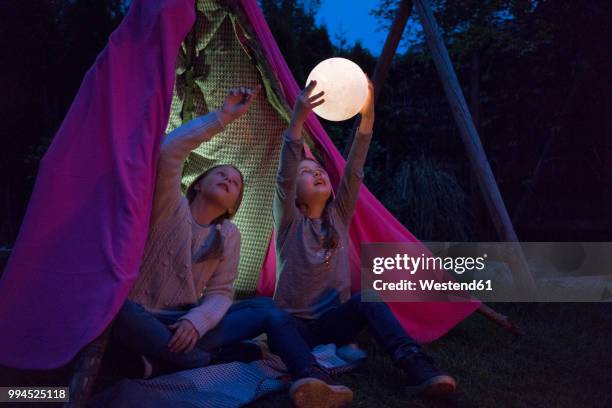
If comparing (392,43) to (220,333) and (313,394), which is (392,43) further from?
(313,394)

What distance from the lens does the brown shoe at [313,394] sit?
187 centimetres

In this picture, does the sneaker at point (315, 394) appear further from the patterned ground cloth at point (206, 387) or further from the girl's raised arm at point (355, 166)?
the girl's raised arm at point (355, 166)

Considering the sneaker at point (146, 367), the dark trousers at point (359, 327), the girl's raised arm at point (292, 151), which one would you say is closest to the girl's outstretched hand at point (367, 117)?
the girl's raised arm at point (292, 151)

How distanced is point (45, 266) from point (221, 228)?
26.6 inches

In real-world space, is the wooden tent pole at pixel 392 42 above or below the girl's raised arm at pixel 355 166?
above

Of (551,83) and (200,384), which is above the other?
(551,83)

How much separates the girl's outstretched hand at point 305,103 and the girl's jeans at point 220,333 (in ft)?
2.48

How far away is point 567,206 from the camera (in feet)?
19.1

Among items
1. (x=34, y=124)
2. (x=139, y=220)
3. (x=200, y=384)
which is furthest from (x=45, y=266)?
(x=34, y=124)

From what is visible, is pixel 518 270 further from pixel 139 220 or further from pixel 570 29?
pixel 570 29

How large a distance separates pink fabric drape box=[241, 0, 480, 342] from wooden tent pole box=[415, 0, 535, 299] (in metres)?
0.61

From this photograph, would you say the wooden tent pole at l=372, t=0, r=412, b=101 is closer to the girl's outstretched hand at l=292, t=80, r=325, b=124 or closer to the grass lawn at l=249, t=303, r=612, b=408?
the girl's outstretched hand at l=292, t=80, r=325, b=124

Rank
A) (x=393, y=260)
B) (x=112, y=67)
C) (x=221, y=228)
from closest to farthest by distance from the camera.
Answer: (x=112, y=67), (x=221, y=228), (x=393, y=260)

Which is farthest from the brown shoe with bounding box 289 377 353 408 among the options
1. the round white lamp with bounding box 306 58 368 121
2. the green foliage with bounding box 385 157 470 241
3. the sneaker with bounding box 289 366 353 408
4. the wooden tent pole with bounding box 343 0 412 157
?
the green foliage with bounding box 385 157 470 241
